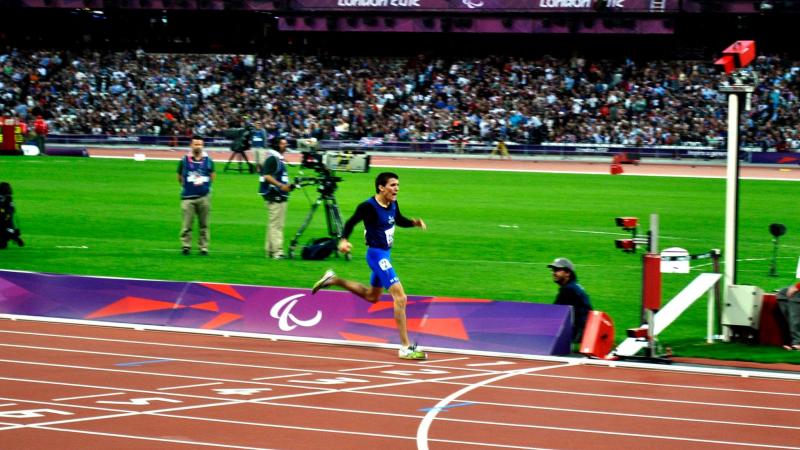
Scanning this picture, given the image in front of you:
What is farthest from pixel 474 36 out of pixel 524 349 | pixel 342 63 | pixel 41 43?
pixel 524 349

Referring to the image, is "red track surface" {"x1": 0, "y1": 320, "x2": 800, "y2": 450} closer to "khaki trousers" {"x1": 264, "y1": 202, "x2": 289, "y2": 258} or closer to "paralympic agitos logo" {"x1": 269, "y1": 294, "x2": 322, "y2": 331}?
"paralympic agitos logo" {"x1": 269, "y1": 294, "x2": 322, "y2": 331}

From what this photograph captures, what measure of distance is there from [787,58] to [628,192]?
21894 millimetres

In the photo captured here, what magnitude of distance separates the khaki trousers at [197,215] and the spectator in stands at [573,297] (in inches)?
325

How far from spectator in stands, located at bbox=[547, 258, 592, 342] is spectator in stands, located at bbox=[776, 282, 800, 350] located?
206cm

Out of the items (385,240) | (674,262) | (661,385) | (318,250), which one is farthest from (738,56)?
(318,250)

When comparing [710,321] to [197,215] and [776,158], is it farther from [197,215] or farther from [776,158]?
[776,158]

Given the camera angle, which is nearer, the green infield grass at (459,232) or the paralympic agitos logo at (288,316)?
the paralympic agitos logo at (288,316)

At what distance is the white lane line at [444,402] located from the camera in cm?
905

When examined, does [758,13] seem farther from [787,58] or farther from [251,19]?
[251,19]

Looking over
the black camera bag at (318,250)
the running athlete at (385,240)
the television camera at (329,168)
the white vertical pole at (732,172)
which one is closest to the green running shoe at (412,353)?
the running athlete at (385,240)

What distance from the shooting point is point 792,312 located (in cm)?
1326

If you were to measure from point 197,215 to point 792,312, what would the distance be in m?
10.5

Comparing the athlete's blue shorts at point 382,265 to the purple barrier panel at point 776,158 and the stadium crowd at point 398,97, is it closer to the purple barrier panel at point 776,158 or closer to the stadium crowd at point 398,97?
the purple barrier panel at point 776,158

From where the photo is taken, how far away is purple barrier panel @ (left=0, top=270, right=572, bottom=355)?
523 inches
